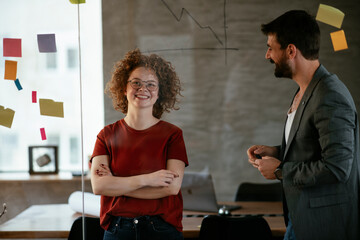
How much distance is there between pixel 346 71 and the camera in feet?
6.43

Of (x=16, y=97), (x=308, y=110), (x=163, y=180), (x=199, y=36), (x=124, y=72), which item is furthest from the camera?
(x=16, y=97)

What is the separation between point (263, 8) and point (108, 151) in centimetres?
102

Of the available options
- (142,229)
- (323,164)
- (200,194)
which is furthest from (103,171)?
(323,164)

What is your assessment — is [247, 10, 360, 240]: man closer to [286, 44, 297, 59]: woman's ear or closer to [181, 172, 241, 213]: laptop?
[286, 44, 297, 59]: woman's ear

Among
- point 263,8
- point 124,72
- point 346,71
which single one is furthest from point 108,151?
point 346,71

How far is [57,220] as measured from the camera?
224cm

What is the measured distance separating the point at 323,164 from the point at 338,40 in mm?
661

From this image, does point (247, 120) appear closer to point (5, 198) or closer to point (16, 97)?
point (16, 97)

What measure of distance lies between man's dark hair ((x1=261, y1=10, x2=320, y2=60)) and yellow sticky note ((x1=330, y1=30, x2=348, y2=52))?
15cm

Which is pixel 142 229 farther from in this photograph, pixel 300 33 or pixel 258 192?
pixel 300 33

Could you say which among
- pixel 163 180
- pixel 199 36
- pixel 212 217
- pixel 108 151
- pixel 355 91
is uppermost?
pixel 199 36

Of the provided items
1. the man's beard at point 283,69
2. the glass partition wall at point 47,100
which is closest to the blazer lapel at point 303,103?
the man's beard at point 283,69

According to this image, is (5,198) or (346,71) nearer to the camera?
(346,71)

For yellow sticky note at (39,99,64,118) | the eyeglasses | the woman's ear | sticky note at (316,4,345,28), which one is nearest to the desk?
yellow sticky note at (39,99,64,118)
